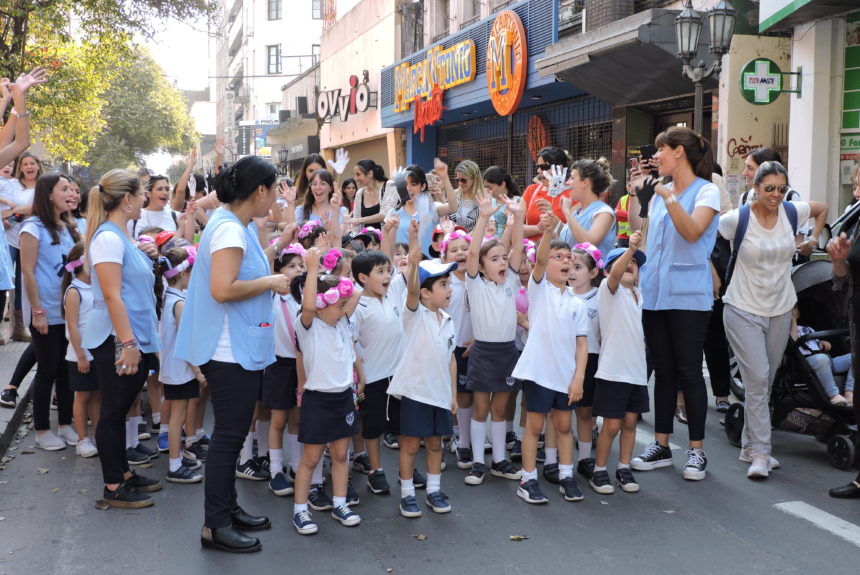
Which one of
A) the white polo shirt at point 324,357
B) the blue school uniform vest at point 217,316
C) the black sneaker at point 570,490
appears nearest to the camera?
the blue school uniform vest at point 217,316

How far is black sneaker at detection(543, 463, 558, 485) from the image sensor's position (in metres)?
5.45

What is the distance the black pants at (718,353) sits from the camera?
7039 mm

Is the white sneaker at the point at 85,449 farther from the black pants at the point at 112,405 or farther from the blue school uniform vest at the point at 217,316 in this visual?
the blue school uniform vest at the point at 217,316

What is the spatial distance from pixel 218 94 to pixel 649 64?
278ft

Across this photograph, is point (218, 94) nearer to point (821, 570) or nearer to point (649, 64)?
point (649, 64)

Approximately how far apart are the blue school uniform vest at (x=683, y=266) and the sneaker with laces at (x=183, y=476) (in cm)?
314

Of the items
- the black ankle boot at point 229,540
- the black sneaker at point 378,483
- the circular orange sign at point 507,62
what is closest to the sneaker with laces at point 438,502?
the black sneaker at point 378,483

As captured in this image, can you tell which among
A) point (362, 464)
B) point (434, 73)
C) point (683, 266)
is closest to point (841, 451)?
point (683, 266)

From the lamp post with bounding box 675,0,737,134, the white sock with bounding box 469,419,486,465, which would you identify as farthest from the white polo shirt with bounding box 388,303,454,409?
the lamp post with bounding box 675,0,737,134

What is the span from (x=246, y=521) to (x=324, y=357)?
96 cm

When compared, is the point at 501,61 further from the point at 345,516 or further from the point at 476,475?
the point at 345,516

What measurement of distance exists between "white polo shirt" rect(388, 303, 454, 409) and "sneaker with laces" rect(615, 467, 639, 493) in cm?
120

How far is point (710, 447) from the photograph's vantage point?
6203 mm

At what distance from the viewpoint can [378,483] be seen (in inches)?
206
